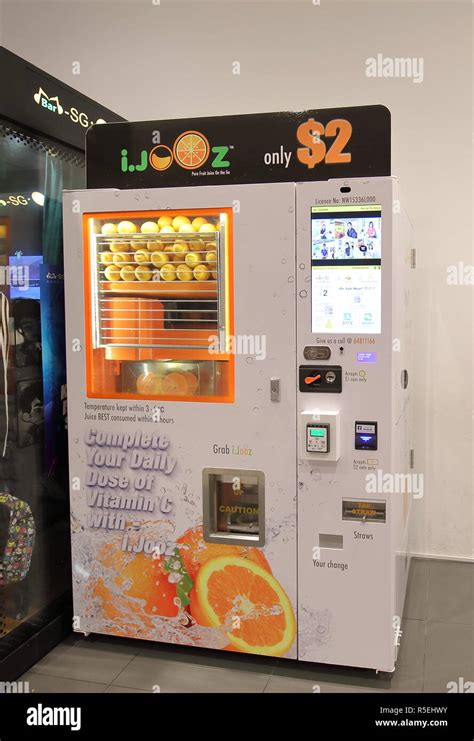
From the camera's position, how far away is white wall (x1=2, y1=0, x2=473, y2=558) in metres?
4.39

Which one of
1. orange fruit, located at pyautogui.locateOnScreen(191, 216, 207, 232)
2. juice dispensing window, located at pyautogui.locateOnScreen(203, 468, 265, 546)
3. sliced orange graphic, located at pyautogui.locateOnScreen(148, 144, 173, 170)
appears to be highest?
sliced orange graphic, located at pyautogui.locateOnScreen(148, 144, 173, 170)

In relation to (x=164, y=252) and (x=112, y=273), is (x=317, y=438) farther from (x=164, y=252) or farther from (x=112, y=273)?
(x=112, y=273)

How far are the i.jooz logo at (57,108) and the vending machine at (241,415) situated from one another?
507mm

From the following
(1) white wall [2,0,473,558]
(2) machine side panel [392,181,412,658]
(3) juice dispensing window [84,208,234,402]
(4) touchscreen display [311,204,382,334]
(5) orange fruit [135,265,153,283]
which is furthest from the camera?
(1) white wall [2,0,473,558]

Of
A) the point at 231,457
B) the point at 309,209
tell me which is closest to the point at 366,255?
the point at 309,209

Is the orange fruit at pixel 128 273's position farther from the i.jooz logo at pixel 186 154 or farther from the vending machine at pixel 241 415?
the i.jooz logo at pixel 186 154

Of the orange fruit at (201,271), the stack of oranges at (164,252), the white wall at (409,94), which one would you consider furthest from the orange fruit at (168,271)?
the white wall at (409,94)

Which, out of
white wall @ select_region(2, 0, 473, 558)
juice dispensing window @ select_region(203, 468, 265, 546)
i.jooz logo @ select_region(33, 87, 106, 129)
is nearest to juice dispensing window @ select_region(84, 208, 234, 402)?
juice dispensing window @ select_region(203, 468, 265, 546)

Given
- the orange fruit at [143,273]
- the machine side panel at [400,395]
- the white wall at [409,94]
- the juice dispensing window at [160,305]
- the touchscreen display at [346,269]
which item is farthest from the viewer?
the white wall at [409,94]

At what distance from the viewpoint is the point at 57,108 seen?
11.3ft

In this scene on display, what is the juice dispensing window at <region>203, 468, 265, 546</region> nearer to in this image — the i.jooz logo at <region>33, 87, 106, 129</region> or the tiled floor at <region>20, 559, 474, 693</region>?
the tiled floor at <region>20, 559, 474, 693</region>

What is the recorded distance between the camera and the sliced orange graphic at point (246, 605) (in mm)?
3148

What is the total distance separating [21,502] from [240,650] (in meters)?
1.24

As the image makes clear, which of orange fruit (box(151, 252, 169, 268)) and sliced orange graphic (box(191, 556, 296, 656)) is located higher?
orange fruit (box(151, 252, 169, 268))
